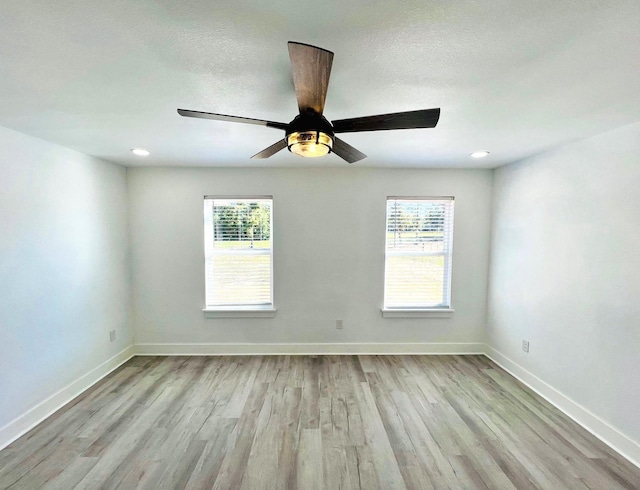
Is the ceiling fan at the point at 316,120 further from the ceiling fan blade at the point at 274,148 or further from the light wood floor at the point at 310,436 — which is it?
the light wood floor at the point at 310,436

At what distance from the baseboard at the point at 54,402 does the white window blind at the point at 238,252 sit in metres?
1.20

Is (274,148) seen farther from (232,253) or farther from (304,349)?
(304,349)

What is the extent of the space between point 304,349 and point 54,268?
104 inches

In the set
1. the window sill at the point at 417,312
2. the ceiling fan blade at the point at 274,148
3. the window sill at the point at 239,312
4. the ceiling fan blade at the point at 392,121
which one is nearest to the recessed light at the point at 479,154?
the ceiling fan blade at the point at 392,121

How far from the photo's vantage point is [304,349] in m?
3.46

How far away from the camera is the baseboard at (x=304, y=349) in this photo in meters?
3.44

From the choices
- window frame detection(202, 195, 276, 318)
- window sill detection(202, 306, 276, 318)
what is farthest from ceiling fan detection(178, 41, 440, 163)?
window sill detection(202, 306, 276, 318)

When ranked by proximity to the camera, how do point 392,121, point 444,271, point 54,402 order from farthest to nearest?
point 444,271
point 54,402
point 392,121

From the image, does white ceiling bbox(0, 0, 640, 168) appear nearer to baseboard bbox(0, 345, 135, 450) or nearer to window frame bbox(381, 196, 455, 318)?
window frame bbox(381, 196, 455, 318)

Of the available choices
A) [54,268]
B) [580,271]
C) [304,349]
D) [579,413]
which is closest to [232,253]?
[304,349]

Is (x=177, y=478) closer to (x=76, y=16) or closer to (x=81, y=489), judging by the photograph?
(x=81, y=489)

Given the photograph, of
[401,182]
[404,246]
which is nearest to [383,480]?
[404,246]

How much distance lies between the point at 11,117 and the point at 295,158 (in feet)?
6.92

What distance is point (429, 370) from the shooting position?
309cm
